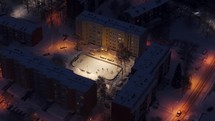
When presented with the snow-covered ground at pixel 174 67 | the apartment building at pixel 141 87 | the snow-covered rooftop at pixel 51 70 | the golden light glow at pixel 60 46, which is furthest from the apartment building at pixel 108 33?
the snow-covered rooftop at pixel 51 70

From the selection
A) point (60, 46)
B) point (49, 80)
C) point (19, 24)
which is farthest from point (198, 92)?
point (19, 24)

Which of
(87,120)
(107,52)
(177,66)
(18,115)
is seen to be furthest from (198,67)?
(18,115)

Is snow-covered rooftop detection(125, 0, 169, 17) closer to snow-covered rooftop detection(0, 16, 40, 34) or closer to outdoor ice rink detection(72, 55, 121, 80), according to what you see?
outdoor ice rink detection(72, 55, 121, 80)

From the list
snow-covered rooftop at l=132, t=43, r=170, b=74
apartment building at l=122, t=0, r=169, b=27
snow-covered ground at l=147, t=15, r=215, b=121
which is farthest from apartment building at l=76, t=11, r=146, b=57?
snow-covered ground at l=147, t=15, r=215, b=121

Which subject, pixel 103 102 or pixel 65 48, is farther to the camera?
pixel 65 48

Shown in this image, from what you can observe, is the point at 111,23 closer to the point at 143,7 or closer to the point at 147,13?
the point at 143,7

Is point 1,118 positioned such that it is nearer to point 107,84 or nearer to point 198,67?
point 107,84

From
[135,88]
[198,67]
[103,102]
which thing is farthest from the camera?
[198,67]
